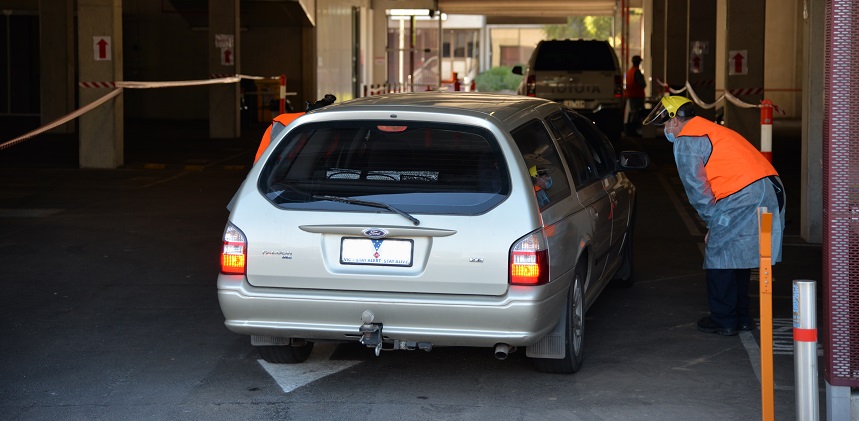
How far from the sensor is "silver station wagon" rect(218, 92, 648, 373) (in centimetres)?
594

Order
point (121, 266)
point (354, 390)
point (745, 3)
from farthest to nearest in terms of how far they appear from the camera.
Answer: point (745, 3), point (121, 266), point (354, 390)

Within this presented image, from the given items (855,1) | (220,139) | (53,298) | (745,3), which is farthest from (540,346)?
(220,139)

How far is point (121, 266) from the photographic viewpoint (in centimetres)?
1019

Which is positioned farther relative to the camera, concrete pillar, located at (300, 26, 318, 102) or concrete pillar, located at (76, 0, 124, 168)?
concrete pillar, located at (300, 26, 318, 102)

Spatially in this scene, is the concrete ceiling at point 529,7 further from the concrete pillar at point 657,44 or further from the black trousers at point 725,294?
the black trousers at point 725,294

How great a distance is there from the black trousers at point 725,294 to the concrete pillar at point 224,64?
65.4 ft

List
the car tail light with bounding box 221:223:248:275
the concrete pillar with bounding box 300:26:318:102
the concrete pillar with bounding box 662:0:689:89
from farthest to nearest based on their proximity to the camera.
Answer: the concrete pillar with bounding box 300:26:318:102 → the concrete pillar with bounding box 662:0:689:89 → the car tail light with bounding box 221:223:248:275

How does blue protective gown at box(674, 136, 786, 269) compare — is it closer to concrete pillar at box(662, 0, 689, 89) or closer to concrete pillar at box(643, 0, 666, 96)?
concrete pillar at box(662, 0, 689, 89)

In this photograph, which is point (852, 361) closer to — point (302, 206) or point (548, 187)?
point (548, 187)

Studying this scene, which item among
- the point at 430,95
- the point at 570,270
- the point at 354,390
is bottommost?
the point at 354,390

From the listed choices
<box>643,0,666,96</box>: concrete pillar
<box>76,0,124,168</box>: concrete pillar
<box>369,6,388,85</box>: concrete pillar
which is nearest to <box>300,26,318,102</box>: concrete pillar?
<box>643,0,666,96</box>: concrete pillar

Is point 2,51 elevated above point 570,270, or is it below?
above

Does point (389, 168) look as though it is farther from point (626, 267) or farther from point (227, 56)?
point (227, 56)

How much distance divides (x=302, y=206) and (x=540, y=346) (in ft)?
4.88
